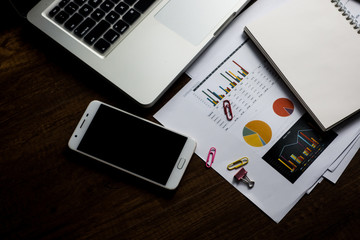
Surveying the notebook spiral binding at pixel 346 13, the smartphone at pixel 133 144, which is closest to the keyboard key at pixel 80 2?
the smartphone at pixel 133 144

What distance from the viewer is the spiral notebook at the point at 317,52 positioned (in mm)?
731

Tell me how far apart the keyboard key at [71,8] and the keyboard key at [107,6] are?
56 millimetres

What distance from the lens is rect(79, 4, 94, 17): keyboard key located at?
708 millimetres

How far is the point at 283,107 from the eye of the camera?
0.76 meters

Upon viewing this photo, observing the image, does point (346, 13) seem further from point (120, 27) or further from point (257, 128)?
point (120, 27)

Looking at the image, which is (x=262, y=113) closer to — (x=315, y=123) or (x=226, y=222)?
(x=315, y=123)

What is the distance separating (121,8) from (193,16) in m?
0.16

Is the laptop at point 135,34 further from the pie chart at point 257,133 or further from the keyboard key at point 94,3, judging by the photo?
the pie chart at point 257,133

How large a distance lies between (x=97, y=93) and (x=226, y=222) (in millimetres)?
409

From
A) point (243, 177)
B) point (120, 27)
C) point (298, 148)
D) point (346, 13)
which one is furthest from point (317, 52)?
point (120, 27)

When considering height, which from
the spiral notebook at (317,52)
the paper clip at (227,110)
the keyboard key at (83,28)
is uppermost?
the spiral notebook at (317,52)

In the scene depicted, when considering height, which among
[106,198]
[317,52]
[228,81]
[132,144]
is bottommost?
[106,198]

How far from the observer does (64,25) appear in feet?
2.32

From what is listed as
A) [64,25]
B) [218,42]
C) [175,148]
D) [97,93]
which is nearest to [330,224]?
[175,148]
